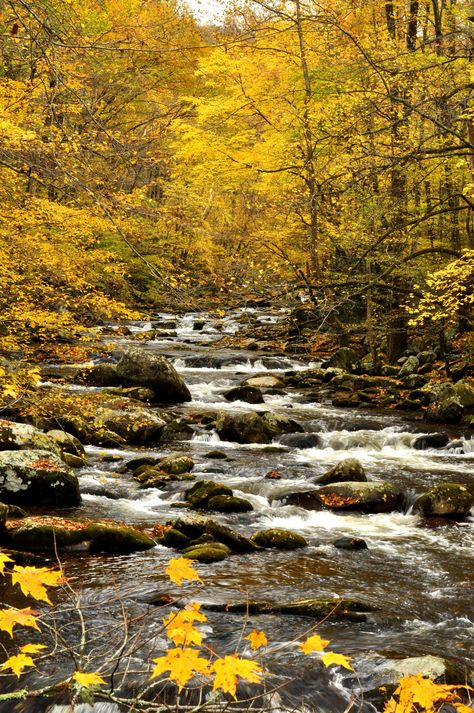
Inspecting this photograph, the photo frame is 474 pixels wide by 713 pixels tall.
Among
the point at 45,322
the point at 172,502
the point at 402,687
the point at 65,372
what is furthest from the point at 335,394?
the point at 402,687

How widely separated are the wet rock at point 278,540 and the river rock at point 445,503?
78.1 inches

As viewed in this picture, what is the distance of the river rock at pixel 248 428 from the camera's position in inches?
466

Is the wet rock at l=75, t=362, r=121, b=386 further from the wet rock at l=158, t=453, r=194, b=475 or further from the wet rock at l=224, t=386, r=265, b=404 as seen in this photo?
the wet rock at l=158, t=453, r=194, b=475

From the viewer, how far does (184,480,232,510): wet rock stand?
27.3ft

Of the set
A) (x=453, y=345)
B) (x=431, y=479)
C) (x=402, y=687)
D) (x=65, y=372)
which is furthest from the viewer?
(x=453, y=345)

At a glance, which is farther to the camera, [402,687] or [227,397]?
[227,397]

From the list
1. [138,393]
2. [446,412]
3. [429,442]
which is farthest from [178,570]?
[138,393]

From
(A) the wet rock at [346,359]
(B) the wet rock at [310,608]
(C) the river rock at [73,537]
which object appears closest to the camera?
(B) the wet rock at [310,608]

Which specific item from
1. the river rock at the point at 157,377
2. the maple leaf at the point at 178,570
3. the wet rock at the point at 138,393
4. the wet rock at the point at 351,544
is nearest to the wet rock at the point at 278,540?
the wet rock at the point at 351,544

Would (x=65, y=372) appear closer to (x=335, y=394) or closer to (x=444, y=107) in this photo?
(x=335, y=394)

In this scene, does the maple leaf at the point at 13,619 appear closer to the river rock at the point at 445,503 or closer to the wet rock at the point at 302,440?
the river rock at the point at 445,503

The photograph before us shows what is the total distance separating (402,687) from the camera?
3943mm

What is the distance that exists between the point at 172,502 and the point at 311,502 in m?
1.85

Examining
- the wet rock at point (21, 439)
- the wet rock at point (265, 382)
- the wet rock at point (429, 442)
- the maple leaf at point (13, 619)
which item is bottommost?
the wet rock at point (429, 442)
